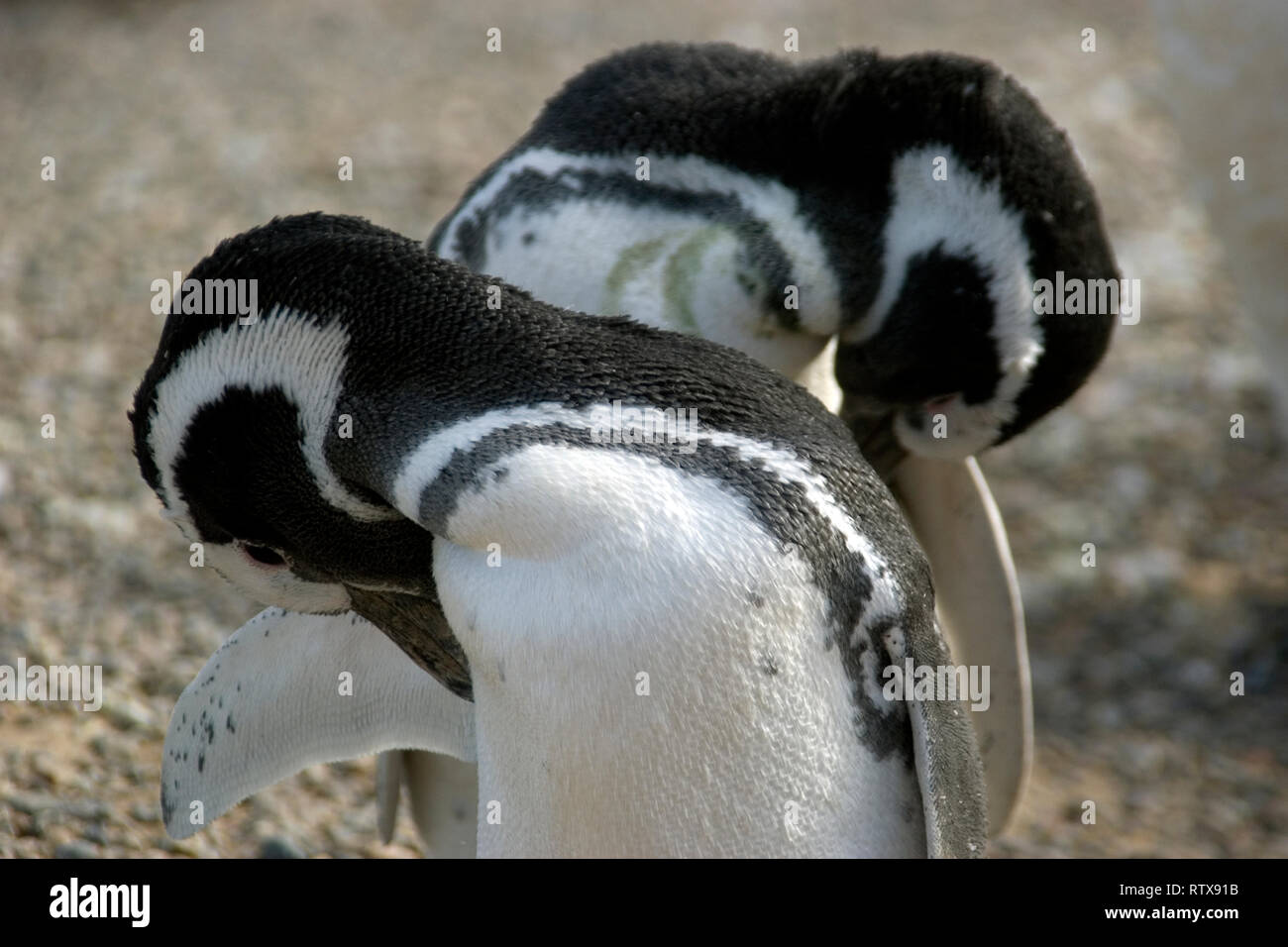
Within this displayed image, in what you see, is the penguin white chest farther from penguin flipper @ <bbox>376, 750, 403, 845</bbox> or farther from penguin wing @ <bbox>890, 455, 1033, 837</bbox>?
penguin wing @ <bbox>890, 455, 1033, 837</bbox>

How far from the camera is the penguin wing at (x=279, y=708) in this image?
1619 mm

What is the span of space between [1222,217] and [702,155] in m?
1.55

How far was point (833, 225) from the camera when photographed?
5.33 ft

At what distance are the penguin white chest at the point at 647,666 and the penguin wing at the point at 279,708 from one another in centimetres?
47

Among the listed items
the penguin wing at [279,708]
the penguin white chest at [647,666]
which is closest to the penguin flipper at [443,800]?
the penguin wing at [279,708]

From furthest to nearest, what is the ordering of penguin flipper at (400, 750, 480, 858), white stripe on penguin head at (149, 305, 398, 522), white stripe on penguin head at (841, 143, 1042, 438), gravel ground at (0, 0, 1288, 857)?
1. gravel ground at (0, 0, 1288, 857)
2. penguin flipper at (400, 750, 480, 858)
3. white stripe on penguin head at (841, 143, 1042, 438)
4. white stripe on penguin head at (149, 305, 398, 522)


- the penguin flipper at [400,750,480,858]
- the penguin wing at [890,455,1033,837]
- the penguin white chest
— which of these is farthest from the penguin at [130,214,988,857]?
the penguin wing at [890,455,1033,837]

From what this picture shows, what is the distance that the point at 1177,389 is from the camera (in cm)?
371

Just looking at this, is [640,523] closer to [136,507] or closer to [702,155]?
[702,155]

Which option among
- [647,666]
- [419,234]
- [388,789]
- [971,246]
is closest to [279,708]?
[388,789]

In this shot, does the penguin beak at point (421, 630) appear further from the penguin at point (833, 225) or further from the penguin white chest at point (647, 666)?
the penguin at point (833, 225)

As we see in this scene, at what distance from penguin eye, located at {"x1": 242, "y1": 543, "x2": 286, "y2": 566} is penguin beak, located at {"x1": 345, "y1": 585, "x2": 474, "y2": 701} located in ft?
0.21

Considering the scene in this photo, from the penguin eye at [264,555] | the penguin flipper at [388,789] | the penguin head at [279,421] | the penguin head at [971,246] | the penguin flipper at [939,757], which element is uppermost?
the penguin head at [971,246]

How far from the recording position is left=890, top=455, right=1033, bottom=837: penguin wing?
197cm
